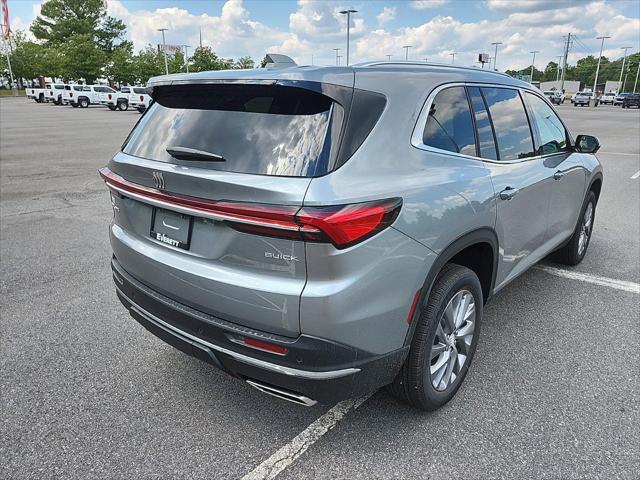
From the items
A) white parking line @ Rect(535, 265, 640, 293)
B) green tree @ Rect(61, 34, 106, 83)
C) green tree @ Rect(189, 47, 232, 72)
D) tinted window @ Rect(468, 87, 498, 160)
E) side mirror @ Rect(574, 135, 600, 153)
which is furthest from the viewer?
green tree @ Rect(189, 47, 232, 72)

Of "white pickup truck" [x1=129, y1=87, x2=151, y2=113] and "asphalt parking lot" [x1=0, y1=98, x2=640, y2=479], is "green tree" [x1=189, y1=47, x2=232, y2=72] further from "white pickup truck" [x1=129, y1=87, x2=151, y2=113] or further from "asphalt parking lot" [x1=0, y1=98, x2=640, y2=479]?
"asphalt parking lot" [x1=0, y1=98, x2=640, y2=479]

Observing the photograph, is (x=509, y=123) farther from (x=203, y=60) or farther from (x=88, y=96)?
(x=203, y=60)

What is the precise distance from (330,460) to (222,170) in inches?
59.1

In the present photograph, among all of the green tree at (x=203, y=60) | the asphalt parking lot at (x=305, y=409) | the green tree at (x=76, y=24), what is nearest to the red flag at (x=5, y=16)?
the green tree at (x=76, y=24)

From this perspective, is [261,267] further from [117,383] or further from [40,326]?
[40,326]

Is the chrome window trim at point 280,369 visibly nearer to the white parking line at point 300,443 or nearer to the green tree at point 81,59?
the white parking line at point 300,443

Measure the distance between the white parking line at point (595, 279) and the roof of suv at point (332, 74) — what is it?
8.60ft

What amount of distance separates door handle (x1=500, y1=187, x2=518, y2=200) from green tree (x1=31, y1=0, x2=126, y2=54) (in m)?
91.5

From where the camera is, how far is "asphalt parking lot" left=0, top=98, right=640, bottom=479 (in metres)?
2.42

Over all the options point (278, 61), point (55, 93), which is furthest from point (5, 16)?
point (278, 61)

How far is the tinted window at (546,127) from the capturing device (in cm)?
379

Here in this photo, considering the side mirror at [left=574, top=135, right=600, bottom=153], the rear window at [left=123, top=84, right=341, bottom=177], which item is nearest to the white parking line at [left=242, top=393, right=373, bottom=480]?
the rear window at [left=123, top=84, right=341, bottom=177]

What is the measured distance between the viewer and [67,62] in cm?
6875

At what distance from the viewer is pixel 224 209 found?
82.7 inches
